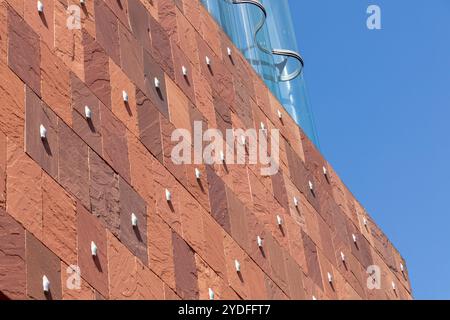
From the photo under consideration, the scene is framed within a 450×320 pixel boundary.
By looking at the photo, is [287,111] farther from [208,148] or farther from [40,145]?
[40,145]

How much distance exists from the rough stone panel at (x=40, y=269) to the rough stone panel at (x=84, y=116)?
1566 mm

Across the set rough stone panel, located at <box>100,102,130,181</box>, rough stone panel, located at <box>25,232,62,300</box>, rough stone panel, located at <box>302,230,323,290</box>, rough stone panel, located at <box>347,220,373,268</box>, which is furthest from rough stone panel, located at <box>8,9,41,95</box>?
rough stone panel, located at <box>347,220,373,268</box>

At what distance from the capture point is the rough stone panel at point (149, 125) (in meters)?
11.9

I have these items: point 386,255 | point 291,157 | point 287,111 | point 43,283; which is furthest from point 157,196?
point 386,255

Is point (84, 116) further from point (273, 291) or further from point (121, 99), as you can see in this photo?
point (273, 291)

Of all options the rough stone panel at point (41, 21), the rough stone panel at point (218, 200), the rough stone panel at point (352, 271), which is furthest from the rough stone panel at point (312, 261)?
the rough stone panel at point (41, 21)

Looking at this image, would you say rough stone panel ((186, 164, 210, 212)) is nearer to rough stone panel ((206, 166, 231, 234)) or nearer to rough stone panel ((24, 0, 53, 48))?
rough stone panel ((206, 166, 231, 234))

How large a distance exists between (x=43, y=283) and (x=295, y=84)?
34.2 ft

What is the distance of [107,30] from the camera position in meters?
12.3

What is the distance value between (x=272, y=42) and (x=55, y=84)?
9.10 metres

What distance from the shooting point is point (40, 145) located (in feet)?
32.9

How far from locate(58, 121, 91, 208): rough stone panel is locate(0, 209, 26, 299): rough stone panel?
97 centimetres

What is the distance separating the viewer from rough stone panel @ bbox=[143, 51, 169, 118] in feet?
41.3

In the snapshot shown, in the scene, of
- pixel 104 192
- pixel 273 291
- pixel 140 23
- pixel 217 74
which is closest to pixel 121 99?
pixel 104 192
